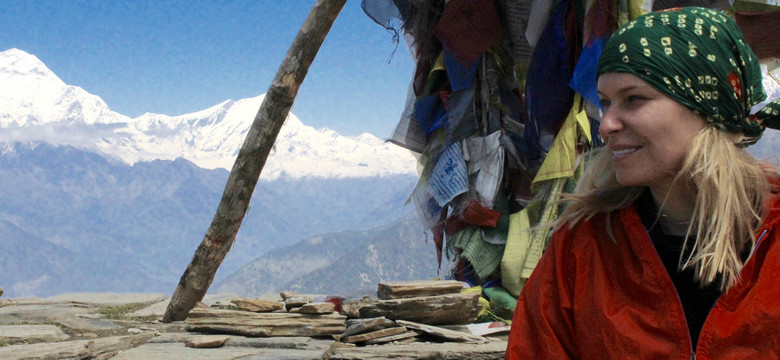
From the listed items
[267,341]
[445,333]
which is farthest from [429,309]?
[267,341]

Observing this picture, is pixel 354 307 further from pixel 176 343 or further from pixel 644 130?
pixel 644 130

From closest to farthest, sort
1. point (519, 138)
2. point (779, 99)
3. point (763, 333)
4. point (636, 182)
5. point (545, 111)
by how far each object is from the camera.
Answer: point (763, 333) < point (636, 182) < point (779, 99) < point (545, 111) < point (519, 138)

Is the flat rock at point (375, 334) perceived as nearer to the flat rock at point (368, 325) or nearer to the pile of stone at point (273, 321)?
the flat rock at point (368, 325)

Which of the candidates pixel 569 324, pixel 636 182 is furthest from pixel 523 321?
pixel 636 182

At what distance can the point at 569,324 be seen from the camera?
1.77 metres

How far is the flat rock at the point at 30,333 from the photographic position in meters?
3.93

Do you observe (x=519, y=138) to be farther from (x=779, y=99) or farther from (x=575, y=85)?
(x=779, y=99)

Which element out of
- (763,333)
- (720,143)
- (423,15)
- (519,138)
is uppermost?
A: (423,15)

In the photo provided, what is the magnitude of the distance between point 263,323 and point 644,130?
2.65 metres

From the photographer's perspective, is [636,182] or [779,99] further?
[779,99]

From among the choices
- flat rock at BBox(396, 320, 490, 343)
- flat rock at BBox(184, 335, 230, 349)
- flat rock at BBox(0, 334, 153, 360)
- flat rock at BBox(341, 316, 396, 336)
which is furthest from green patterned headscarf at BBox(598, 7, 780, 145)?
flat rock at BBox(0, 334, 153, 360)

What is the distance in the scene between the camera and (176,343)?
358 cm

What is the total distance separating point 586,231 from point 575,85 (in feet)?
7.37

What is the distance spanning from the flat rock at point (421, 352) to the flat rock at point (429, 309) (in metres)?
0.44
